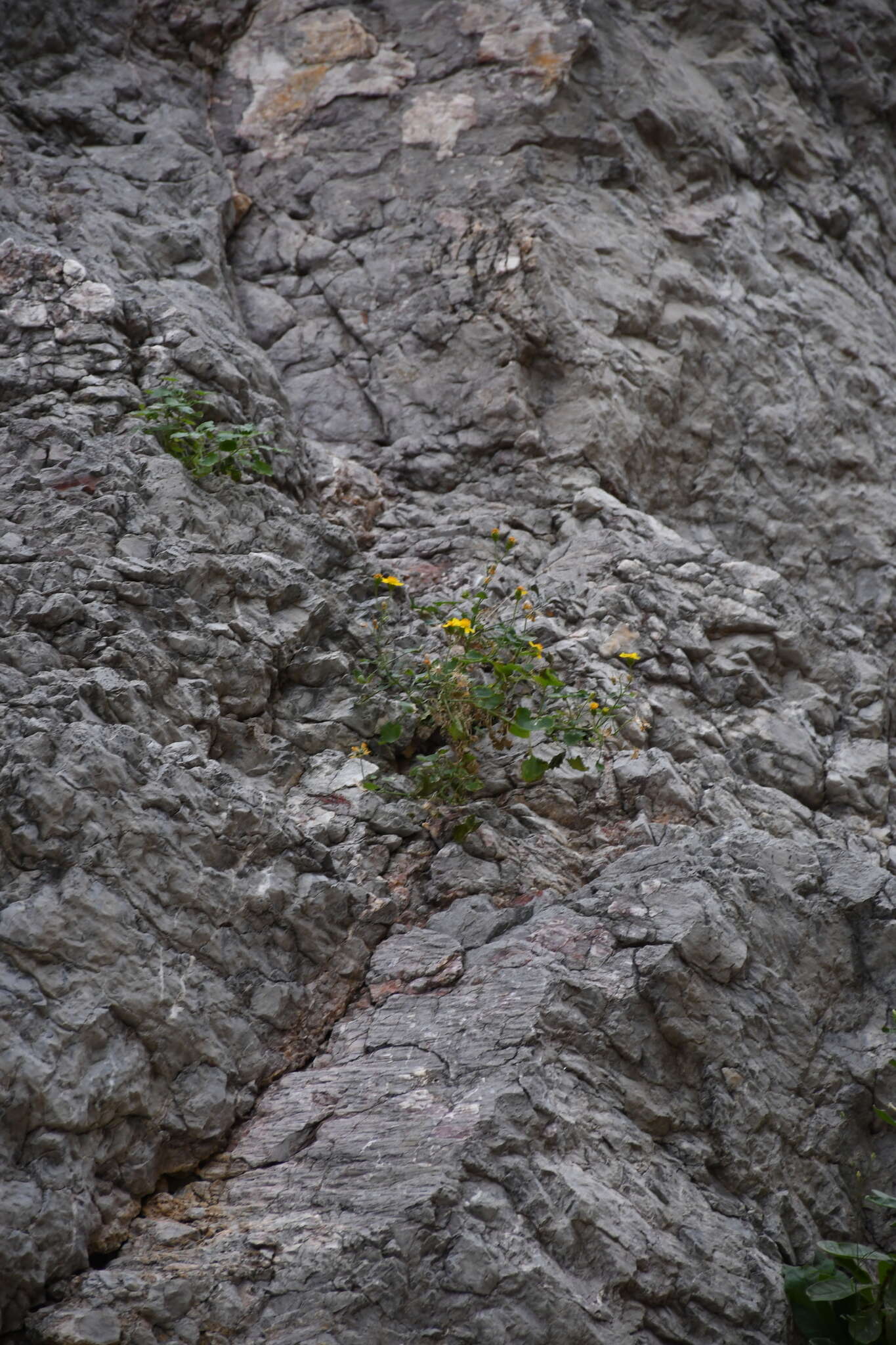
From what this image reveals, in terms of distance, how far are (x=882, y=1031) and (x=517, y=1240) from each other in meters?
1.56

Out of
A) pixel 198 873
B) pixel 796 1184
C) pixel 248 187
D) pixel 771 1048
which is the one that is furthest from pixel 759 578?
pixel 248 187

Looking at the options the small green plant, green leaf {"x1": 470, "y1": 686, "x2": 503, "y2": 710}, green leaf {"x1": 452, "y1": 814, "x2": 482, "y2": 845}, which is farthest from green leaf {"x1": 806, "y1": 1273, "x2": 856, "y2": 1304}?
the small green plant

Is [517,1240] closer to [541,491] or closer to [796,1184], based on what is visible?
[796,1184]

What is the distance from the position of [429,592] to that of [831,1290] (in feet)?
9.80

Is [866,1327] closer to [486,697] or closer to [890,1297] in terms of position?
[890,1297]

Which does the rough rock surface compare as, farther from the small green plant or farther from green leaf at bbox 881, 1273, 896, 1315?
green leaf at bbox 881, 1273, 896, 1315

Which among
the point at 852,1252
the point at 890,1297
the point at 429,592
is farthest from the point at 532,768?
the point at 890,1297

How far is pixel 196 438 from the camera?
Answer: 175 inches

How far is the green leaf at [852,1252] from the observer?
3184 millimetres

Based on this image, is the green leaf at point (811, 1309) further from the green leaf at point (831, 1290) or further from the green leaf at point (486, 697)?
the green leaf at point (486, 697)

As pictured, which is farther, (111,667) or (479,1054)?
(111,667)

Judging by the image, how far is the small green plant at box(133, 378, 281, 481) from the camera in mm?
4480

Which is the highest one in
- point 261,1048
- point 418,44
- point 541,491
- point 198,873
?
point 418,44

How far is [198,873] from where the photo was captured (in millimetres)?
3379
